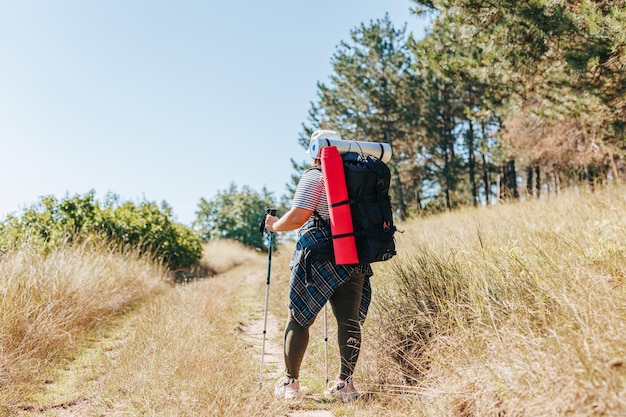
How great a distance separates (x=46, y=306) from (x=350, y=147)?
13.2 feet

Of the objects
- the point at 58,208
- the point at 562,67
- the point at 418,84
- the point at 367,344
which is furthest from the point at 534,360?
the point at 418,84

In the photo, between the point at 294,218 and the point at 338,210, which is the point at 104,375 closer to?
the point at 294,218

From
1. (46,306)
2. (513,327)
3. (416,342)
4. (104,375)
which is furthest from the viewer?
(46,306)

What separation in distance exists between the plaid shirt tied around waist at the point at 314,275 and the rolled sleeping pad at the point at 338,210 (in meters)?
0.18

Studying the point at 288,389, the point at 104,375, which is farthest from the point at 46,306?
the point at 288,389

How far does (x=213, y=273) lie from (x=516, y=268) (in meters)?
14.1

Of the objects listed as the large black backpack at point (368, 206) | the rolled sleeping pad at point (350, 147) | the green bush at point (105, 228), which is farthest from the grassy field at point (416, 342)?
the green bush at point (105, 228)

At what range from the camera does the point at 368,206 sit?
11.0 ft

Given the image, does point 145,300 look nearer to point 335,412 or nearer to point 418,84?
point 335,412

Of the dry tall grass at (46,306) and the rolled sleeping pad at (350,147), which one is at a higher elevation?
the rolled sleeping pad at (350,147)

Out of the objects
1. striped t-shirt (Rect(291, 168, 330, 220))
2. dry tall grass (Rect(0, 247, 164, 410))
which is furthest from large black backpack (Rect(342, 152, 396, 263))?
dry tall grass (Rect(0, 247, 164, 410))

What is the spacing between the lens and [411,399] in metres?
3.12

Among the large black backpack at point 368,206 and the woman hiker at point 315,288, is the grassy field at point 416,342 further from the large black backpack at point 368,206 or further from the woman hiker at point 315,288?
the large black backpack at point 368,206

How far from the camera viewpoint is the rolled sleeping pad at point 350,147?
11.4 feet
